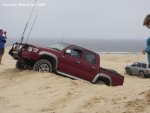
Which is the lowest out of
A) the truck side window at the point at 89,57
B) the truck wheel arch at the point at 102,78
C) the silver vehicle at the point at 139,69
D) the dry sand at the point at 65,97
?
the silver vehicle at the point at 139,69

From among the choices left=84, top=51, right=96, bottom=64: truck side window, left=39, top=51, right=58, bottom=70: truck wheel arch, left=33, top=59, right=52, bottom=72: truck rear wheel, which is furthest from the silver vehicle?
left=33, top=59, right=52, bottom=72: truck rear wheel

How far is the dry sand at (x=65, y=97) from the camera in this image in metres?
9.27

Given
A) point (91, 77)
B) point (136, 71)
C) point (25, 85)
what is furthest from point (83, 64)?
point (136, 71)

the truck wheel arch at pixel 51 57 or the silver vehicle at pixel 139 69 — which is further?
the silver vehicle at pixel 139 69

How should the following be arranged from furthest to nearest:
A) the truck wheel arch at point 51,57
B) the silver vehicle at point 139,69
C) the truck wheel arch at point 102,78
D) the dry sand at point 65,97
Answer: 1. the silver vehicle at point 139,69
2. the truck wheel arch at point 102,78
3. the truck wheel arch at point 51,57
4. the dry sand at point 65,97

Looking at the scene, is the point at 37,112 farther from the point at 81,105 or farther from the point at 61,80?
the point at 61,80

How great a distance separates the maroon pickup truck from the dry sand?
A: 1.49 metres

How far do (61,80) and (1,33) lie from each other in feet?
22.3

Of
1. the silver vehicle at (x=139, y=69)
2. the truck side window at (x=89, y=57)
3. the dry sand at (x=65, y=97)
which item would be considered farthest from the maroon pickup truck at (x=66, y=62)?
the silver vehicle at (x=139, y=69)

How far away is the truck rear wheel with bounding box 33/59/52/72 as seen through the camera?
49.6ft

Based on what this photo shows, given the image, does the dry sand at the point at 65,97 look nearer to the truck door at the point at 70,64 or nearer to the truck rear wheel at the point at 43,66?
the truck rear wheel at the point at 43,66

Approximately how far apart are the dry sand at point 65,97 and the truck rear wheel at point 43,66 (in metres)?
1.30

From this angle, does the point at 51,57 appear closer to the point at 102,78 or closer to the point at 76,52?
the point at 76,52

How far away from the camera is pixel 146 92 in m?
9.79
